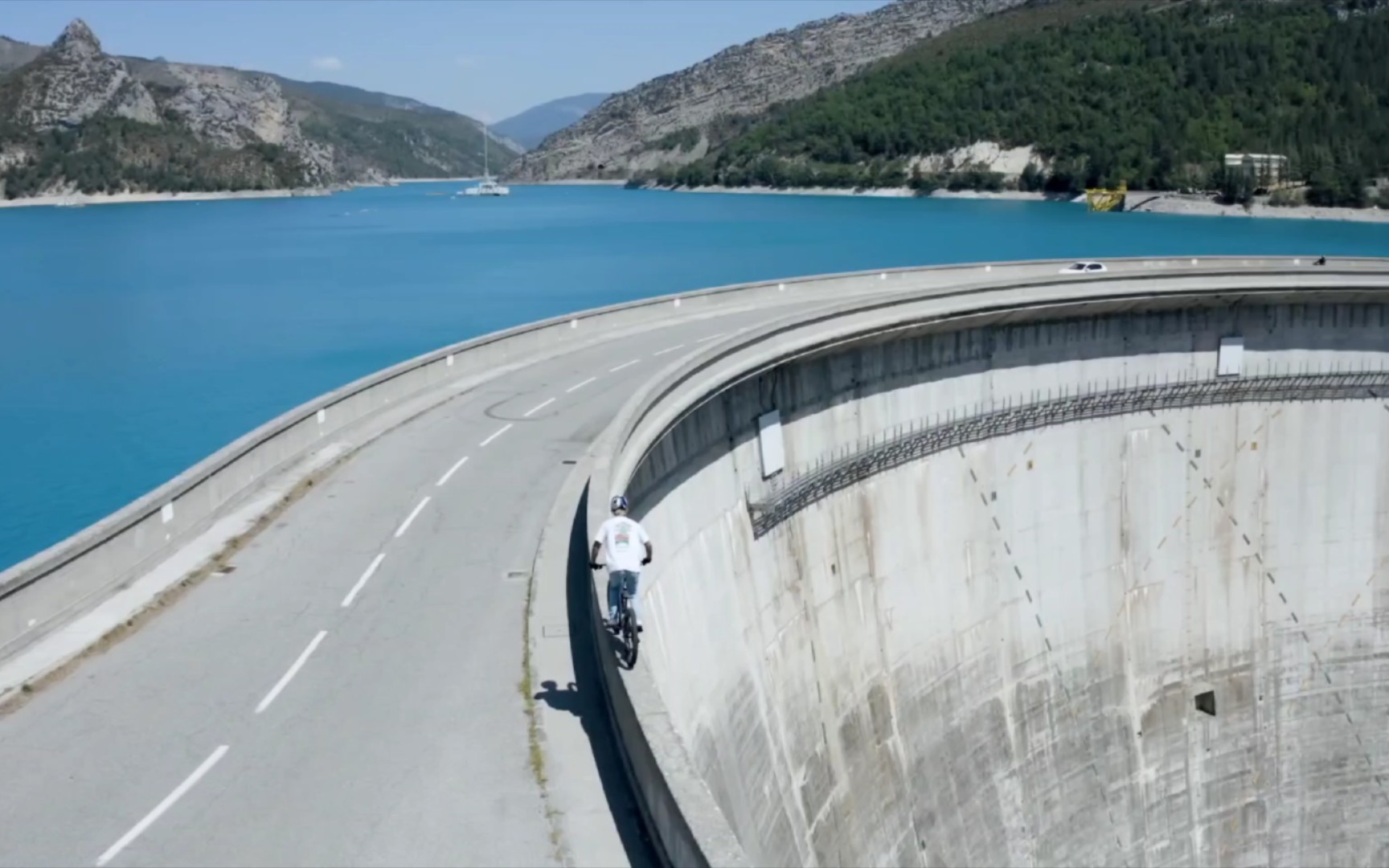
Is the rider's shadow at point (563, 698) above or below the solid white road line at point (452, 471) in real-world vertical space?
below

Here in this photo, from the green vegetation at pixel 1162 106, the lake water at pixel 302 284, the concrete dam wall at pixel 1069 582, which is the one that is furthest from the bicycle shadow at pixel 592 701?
the green vegetation at pixel 1162 106

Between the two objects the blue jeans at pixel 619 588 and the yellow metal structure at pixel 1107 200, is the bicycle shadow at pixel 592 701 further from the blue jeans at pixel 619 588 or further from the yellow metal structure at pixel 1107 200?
the yellow metal structure at pixel 1107 200

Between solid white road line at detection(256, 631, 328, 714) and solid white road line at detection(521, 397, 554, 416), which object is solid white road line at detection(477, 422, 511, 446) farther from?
solid white road line at detection(256, 631, 328, 714)

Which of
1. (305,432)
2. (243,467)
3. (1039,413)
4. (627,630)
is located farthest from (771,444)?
(627,630)

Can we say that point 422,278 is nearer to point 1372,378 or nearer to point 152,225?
point 1372,378

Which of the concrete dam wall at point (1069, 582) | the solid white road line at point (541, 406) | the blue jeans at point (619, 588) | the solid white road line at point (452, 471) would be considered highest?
the blue jeans at point (619, 588)

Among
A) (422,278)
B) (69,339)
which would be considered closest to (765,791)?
(69,339)
